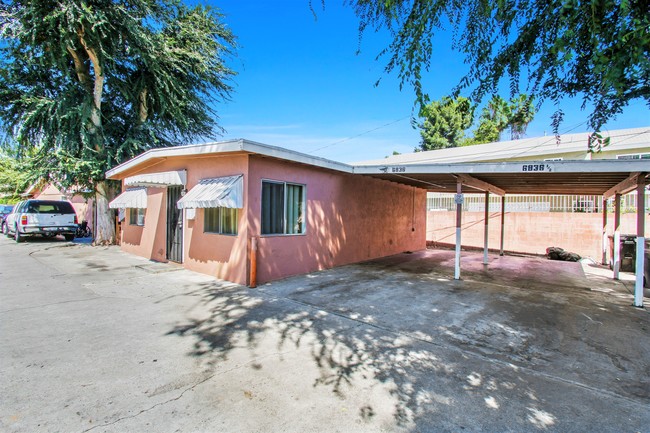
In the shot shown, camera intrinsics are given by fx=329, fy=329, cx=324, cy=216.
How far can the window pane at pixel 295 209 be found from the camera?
28.3 ft

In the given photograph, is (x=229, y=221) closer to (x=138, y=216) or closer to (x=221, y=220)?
(x=221, y=220)

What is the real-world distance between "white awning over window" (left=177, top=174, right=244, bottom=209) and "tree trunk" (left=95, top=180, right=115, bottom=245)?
947 centimetres

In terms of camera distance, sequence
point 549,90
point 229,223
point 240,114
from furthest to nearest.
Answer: point 240,114
point 229,223
point 549,90

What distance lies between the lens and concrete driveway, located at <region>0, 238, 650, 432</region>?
112 inches

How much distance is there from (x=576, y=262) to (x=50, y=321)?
618 inches

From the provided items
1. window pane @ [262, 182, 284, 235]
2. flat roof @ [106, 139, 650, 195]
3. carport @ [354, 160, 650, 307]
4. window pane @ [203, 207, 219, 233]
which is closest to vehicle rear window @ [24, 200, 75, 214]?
flat roof @ [106, 139, 650, 195]

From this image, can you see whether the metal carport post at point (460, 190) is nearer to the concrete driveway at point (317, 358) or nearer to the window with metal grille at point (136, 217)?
the concrete driveway at point (317, 358)

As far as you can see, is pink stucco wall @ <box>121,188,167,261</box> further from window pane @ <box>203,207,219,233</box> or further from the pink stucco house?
window pane @ <box>203,207,219,233</box>

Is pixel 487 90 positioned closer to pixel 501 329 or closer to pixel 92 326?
pixel 501 329

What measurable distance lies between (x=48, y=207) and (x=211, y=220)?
40.4 feet

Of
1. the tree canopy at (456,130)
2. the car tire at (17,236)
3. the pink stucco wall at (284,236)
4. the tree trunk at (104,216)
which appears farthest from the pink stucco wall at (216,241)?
the tree canopy at (456,130)

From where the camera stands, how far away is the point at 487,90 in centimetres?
425

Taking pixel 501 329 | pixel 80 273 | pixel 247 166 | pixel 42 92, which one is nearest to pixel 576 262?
pixel 501 329

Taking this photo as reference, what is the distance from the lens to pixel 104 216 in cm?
1525
